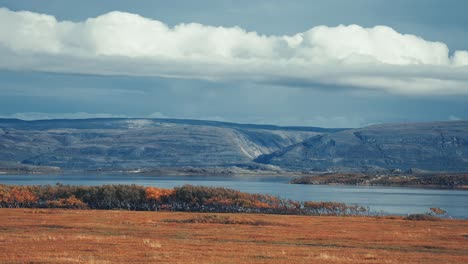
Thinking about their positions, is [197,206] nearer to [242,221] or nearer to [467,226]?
[242,221]

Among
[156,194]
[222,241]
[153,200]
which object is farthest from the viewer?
[156,194]

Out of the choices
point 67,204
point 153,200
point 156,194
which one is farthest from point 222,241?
point 156,194

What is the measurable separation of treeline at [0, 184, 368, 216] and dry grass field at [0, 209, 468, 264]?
121 feet

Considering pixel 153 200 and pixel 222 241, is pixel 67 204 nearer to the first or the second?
pixel 153 200

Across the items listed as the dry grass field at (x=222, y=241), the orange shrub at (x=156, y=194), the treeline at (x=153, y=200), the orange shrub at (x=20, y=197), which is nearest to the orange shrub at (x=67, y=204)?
the treeline at (x=153, y=200)

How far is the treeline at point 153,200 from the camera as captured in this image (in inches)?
5635

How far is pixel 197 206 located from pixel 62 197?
26.1 m

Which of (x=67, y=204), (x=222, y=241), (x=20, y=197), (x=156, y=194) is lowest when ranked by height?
(x=67, y=204)

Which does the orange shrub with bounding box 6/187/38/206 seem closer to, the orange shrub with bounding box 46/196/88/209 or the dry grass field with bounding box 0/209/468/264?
the orange shrub with bounding box 46/196/88/209

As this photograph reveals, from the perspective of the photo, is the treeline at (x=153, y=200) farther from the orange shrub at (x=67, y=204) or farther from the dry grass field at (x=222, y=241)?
the dry grass field at (x=222, y=241)

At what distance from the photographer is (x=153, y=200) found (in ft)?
497

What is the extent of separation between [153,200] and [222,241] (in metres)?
81.0

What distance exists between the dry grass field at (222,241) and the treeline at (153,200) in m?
36.8

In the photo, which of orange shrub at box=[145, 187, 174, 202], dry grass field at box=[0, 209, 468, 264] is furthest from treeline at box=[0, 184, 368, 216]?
dry grass field at box=[0, 209, 468, 264]
